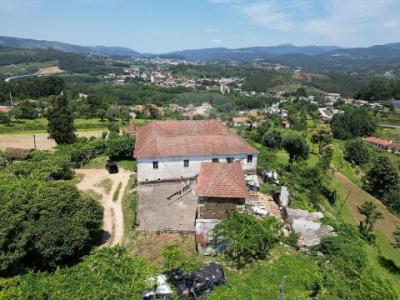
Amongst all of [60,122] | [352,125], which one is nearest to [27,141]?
[60,122]

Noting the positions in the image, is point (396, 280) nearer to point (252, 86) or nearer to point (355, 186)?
point (355, 186)

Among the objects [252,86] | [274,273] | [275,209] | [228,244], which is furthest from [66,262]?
[252,86]

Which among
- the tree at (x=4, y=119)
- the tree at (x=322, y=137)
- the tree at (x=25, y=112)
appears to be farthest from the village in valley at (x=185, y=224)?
the tree at (x=25, y=112)

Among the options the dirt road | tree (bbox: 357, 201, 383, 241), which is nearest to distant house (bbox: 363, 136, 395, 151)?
tree (bbox: 357, 201, 383, 241)

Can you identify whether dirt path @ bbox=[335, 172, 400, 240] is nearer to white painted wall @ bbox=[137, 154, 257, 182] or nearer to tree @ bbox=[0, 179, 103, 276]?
white painted wall @ bbox=[137, 154, 257, 182]

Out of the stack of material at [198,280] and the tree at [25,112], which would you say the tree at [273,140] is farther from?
the tree at [25,112]

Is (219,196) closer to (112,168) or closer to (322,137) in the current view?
(112,168)
